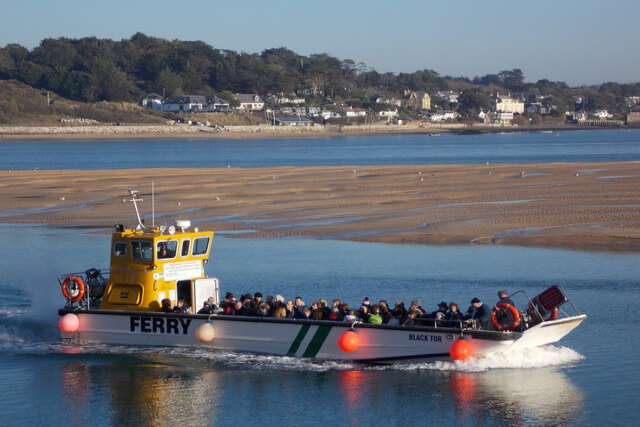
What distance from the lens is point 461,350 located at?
16.8 m

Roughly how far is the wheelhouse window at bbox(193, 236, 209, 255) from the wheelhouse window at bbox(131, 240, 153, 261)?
3.36 feet

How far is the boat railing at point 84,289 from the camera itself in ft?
66.0

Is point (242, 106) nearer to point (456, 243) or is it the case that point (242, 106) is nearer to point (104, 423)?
point (456, 243)

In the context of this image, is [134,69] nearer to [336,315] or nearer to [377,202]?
[377,202]

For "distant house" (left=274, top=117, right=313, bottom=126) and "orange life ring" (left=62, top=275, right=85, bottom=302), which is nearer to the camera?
"orange life ring" (left=62, top=275, right=85, bottom=302)

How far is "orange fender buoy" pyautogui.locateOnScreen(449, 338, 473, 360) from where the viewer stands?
55.3 feet

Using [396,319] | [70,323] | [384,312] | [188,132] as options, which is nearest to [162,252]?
[70,323]

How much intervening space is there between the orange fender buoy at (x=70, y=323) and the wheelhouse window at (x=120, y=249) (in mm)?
1670

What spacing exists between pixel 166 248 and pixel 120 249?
1.05 m

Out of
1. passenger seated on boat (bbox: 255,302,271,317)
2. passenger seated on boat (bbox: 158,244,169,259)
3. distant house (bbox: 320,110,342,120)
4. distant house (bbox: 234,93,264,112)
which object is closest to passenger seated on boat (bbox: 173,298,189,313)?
passenger seated on boat (bbox: 158,244,169,259)

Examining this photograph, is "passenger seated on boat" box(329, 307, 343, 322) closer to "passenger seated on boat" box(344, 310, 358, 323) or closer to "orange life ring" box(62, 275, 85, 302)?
"passenger seated on boat" box(344, 310, 358, 323)

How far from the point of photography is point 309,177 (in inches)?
2170

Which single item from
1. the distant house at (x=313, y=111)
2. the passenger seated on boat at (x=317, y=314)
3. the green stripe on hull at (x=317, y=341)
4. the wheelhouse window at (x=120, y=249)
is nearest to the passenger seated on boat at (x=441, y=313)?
the green stripe on hull at (x=317, y=341)

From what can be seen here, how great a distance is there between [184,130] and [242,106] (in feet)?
93.8
